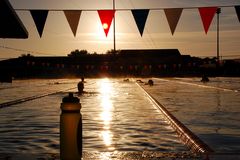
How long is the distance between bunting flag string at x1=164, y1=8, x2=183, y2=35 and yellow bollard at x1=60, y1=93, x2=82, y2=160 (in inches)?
886

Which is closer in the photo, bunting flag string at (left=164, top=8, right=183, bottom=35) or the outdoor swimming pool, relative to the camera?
the outdoor swimming pool

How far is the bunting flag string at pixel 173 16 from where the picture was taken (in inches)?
1137

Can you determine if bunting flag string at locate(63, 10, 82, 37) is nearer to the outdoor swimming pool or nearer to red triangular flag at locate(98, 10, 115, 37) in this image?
red triangular flag at locate(98, 10, 115, 37)

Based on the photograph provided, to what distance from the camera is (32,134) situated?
10836mm

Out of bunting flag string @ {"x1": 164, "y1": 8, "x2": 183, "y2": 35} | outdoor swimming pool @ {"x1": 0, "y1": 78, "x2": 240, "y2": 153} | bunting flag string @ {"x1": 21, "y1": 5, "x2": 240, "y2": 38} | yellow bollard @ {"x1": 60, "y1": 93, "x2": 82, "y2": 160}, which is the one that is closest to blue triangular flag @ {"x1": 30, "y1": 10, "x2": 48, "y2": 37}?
bunting flag string @ {"x1": 21, "y1": 5, "x2": 240, "y2": 38}

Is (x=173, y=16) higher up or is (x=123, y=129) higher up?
(x=173, y=16)

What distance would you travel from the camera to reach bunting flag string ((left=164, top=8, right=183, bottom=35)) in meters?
28.9

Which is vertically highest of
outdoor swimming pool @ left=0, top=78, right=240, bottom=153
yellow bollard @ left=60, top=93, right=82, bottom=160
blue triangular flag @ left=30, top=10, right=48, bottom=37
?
blue triangular flag @ left=30, top=10, right=48, bottom=37

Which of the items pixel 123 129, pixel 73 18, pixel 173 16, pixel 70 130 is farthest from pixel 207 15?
pixel 70 130

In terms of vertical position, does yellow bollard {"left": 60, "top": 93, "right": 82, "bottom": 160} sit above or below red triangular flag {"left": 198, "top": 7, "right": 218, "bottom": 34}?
below

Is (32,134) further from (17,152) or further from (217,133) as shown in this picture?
(217,133)

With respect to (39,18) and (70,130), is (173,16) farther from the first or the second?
(70,130)

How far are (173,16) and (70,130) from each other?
22.6 meters

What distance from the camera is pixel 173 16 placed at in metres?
28.9
